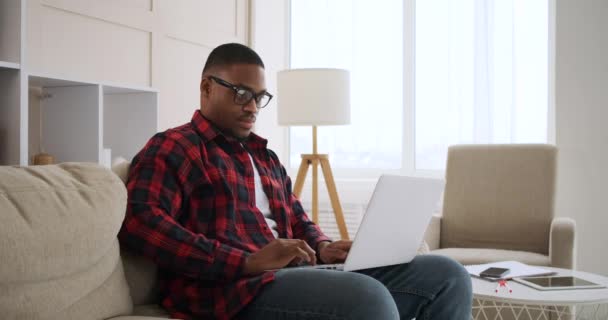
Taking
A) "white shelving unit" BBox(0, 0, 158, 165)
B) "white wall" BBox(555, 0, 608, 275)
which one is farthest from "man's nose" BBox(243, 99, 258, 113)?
"white wall" BBox(555, 0, 608, 275)

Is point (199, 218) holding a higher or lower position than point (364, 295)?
higher

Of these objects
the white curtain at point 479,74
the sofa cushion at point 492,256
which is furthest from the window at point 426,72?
the sofa cushion at point 492,256

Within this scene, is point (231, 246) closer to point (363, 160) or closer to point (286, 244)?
point (286, 244)

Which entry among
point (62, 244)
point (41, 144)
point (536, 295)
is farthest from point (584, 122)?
point (62, 244)

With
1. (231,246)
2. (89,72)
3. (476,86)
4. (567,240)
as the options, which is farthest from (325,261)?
(476,86)

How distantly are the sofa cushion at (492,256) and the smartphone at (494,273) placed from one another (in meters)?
0.58

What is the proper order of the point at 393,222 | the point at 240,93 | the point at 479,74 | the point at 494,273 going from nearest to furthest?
the point at 393,222, the point at 240,93, the point at 494,273, the point at 479,74

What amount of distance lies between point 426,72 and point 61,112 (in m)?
2.82

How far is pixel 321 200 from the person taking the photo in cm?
470

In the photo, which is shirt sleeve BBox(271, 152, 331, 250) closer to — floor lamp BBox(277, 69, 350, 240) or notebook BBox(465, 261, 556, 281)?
notebook BBox(465, 261, 556, 281)

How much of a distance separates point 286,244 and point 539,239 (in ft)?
7.18

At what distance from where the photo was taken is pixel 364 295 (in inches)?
50.7

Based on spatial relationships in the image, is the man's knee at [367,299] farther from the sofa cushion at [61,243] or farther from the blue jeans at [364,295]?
the sofa cushion at [61,243]

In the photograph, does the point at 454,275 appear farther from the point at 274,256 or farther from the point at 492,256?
the point at 492,256
